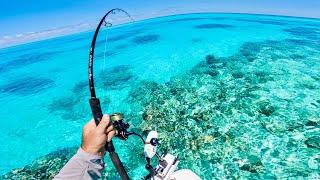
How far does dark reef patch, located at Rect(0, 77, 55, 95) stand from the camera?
16.2 meters

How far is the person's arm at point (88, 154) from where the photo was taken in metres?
1.91

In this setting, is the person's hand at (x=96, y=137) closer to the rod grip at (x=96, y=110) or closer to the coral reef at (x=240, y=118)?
the rod grip at (x=96, y=110)

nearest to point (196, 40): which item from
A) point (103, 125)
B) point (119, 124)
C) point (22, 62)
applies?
point (22, 62)

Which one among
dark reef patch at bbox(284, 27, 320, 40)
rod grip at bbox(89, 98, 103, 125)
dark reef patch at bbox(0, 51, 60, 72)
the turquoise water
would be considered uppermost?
rod grip at bbox(89, 98, 103, 125)

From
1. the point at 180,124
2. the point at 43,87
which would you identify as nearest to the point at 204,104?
the point at 180,124

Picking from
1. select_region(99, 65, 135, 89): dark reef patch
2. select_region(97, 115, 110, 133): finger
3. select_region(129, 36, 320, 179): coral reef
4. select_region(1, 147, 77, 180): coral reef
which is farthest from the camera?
select_region(99, 65, 135, 89): dark reef patch

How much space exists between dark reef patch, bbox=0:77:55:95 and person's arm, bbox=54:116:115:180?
14987 millimetres

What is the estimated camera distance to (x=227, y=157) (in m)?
6.71

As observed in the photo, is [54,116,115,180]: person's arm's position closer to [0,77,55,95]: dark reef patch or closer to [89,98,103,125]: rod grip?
[89,98,103,125]: rod grip

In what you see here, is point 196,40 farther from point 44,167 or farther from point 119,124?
point 119,124

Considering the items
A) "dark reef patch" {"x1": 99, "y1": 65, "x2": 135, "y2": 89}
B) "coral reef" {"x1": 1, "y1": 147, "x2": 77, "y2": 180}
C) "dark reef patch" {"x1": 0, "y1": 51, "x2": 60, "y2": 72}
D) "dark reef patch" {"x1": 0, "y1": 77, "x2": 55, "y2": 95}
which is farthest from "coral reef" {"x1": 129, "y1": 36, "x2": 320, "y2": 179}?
"dark reef patch" {"x1": 0, "y1": 51, "x2": 60, "y2": 72}

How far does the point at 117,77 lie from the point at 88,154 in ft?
42.4

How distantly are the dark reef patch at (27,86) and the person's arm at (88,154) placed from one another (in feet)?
49.2

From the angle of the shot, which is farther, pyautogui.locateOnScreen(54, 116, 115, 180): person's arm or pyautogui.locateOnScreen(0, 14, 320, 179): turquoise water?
pyautogui.locateOnScreen(0, 14, 320, 179): turquoise water
